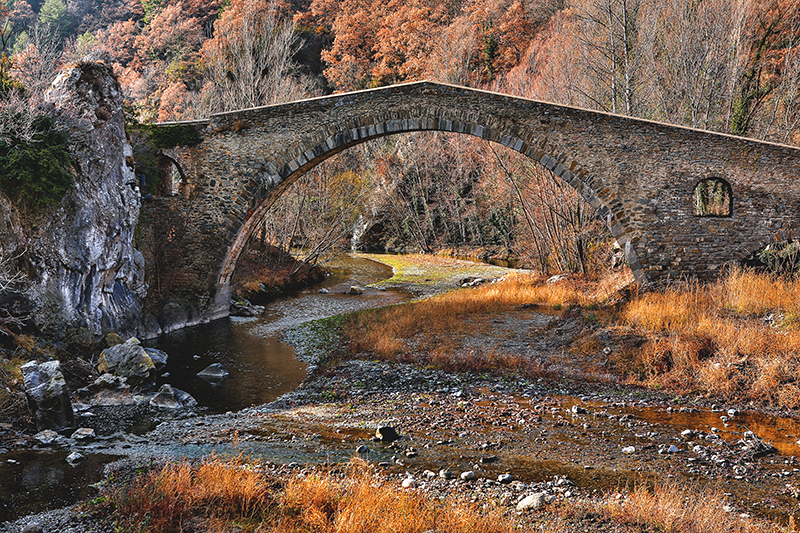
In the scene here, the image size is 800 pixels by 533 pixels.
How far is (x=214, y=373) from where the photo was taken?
10.4 m

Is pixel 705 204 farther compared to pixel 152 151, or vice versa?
pixel 705 204

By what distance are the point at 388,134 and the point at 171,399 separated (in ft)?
29.8

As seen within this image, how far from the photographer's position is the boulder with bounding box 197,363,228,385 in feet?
33.5

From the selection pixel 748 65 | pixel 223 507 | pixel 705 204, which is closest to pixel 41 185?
pixel 223 507

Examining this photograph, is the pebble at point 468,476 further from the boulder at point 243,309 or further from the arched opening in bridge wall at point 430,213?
the arched opening in bridge wall at point 430,213

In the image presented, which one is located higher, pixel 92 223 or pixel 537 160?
pixel 537 160

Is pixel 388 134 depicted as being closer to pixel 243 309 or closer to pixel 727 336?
pixel 243 309

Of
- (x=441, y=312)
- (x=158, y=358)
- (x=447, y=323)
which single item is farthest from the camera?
(x=441, y=312)

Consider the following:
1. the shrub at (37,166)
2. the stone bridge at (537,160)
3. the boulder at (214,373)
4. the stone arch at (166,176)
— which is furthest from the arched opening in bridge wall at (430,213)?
the shrub at (37,166)

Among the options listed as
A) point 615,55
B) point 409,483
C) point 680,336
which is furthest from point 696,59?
point 409,483

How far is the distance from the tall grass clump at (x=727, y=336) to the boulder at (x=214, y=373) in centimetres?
803

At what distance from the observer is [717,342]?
9.30m

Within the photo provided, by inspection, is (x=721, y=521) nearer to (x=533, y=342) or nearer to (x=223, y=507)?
(x=223, y=507)

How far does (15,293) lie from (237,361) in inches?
169
